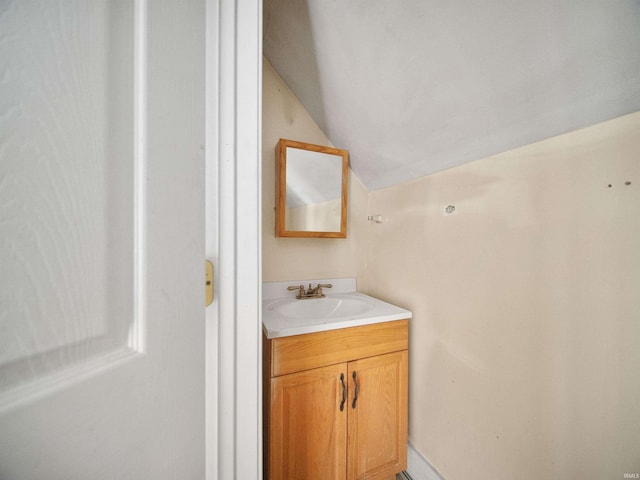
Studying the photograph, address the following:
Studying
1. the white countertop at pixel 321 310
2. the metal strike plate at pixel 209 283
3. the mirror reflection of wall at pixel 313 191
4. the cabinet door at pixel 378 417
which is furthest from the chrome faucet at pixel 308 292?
the metal strike plate at pixel 209 283

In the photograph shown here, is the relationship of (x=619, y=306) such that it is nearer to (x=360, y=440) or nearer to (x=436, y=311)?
(x=436, y=311)

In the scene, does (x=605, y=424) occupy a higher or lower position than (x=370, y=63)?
lower

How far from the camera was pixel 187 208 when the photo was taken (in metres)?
0.36

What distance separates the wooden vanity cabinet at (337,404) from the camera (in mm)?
854

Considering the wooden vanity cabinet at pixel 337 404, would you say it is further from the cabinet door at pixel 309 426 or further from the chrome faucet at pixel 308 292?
the chrome faucet at pixel 308 292

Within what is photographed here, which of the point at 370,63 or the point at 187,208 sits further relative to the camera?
the point at 370,63

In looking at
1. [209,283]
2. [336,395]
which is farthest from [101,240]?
[336,395]

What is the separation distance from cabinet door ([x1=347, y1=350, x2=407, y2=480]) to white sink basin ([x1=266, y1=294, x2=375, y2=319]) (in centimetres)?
27

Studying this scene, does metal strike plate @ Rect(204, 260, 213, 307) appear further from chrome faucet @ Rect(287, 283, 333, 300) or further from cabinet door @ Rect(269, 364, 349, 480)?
chrome faucet @ Rect(287, 283, 333, 300)

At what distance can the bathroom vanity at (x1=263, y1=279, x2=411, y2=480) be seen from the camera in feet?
2.80

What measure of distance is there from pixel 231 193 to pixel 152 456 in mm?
391

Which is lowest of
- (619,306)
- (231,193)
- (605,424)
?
(605,424)

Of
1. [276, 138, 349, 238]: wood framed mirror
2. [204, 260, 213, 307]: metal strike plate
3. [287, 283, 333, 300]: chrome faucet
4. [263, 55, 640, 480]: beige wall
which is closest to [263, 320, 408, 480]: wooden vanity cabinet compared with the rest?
[263, 55, 640, 480]: beige wall

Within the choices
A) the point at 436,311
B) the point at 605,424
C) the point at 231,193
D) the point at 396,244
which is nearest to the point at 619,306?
the point at 605,424
